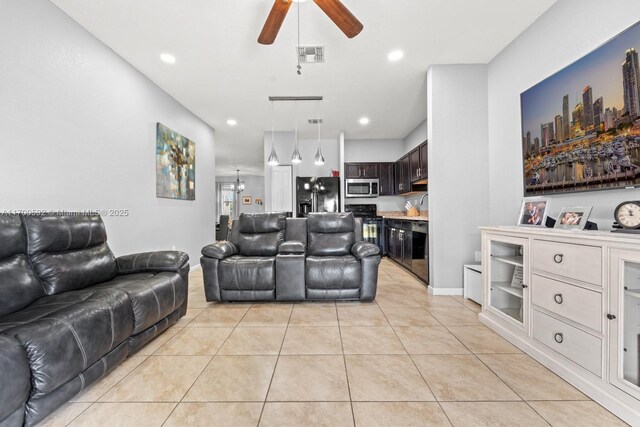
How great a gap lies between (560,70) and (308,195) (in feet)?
14.9

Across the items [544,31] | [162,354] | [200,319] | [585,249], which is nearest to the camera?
[585,249]

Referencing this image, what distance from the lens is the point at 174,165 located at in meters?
4.08

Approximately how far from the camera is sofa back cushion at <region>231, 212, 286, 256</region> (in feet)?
11.3

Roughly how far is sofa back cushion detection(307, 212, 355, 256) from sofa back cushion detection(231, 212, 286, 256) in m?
0.40

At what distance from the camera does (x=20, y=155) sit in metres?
2.03

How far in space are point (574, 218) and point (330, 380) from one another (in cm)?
199

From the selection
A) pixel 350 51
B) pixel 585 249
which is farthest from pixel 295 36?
pixel 585 249

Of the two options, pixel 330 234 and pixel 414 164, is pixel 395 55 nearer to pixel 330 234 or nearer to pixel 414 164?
pixel 330 234

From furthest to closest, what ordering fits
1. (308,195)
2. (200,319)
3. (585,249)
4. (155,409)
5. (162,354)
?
(308,195) < (200,319) < (162,354) < (585,249) < (155,409)

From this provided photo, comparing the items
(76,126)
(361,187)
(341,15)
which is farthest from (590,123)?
(361,187)

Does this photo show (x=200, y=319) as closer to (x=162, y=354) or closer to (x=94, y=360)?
(x=162, y=354)

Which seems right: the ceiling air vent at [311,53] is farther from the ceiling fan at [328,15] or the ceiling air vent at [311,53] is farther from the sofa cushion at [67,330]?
the sofa cushion at [67,330]

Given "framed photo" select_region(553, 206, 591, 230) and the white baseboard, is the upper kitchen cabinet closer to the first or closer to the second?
the white baseboard

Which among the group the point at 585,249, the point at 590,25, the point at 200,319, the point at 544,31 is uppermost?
the point at 544,31
